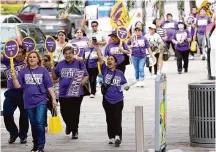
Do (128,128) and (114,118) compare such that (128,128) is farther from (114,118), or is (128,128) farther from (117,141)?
(117,141)

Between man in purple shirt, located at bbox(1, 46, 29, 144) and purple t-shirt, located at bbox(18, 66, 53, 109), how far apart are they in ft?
2.93

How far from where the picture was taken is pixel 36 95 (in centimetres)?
1112

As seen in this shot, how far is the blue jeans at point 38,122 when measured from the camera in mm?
11094

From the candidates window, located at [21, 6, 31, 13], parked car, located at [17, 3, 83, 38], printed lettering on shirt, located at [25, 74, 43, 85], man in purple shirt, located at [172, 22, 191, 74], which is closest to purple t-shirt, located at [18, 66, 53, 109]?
printed lettering on shirt, located at [25, 74, 43, 85]

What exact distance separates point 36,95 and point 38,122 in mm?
395

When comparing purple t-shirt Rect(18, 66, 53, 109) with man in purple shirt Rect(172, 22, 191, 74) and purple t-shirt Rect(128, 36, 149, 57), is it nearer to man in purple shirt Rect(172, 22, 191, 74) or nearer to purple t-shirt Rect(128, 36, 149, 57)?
purple t-shirt Rect(128, 36, 149, 57)

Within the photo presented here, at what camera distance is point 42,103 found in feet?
36.5

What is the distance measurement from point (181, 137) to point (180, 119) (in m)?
2.15

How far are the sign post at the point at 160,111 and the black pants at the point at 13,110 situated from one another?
110 inches

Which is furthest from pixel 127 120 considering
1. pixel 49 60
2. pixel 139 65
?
pixel 139 65

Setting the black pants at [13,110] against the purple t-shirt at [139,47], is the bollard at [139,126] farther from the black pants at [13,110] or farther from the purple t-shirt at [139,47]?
the purple t-shirt at [139,47]

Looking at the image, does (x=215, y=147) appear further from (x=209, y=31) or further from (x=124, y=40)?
(x=209, y=31)

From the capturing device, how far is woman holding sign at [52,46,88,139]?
12508mm

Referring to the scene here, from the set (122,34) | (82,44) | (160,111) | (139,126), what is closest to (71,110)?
(160,111)
